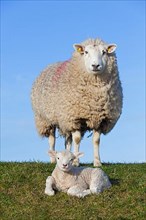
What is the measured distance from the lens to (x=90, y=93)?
1505 cm

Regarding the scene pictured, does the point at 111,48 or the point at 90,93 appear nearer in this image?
the point at 90,93

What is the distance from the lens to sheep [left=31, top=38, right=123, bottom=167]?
1499 centimetres

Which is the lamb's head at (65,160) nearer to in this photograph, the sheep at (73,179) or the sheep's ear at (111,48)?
the sheep at (73,179)

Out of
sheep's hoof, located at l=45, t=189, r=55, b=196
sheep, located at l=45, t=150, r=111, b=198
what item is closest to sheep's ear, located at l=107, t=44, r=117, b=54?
sheep, located at l=45, t=150, r=111, b=198

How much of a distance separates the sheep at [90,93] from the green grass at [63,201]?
6.87 feet

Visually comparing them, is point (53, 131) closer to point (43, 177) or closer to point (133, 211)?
point (43, 177)

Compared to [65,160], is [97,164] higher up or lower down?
lower down

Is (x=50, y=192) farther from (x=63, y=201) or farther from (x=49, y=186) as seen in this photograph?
(x=63, y=201)

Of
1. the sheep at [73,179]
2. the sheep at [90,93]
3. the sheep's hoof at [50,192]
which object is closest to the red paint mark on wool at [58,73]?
the sheep at [90,93]

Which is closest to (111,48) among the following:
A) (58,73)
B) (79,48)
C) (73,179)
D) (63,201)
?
(79,48)

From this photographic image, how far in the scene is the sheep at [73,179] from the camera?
11.6 metres

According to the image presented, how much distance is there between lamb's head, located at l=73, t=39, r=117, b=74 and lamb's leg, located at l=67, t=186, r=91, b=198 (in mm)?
4003

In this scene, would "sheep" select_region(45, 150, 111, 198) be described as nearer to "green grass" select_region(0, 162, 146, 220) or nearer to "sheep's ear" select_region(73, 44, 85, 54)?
"green grass" select_region(0, 162, 146, 220)

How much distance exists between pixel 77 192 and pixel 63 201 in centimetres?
42
